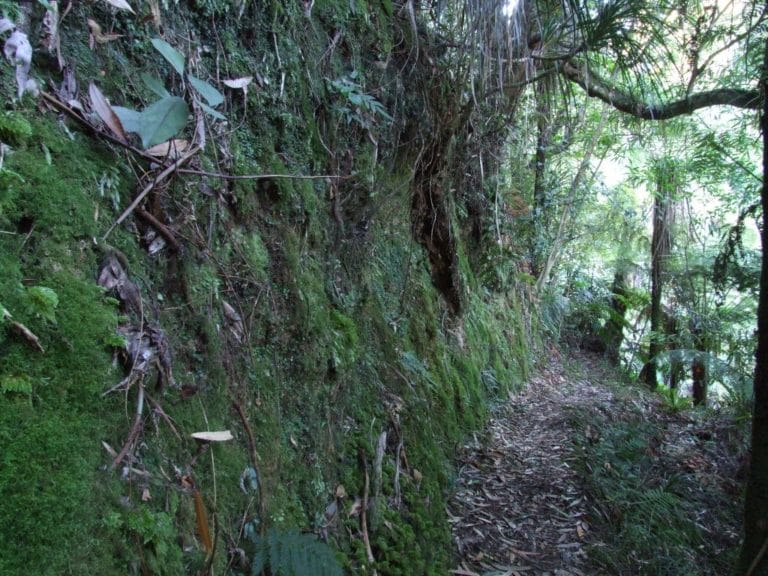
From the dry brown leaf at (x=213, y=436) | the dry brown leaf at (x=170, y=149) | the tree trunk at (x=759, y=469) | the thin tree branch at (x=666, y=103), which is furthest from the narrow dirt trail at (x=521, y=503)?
the thin tree branch at (x=666, y=103)

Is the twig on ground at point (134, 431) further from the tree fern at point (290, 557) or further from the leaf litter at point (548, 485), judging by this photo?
the leaf litter at point (548, 485)

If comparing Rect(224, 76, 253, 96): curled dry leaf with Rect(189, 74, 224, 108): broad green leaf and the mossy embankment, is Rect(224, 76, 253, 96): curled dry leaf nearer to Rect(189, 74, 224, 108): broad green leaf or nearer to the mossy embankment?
the mossy embankment

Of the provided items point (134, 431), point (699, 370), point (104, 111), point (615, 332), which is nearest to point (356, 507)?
point (134, 431)

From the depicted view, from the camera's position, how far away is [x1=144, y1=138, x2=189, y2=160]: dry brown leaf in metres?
1.77

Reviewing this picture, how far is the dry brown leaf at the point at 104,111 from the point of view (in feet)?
5.11

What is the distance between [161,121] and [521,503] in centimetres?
328

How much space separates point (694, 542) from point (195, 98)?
3921mm

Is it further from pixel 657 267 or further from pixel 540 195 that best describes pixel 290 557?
pixel 657 267

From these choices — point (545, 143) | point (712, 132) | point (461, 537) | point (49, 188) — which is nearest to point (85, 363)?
point (49, 188)

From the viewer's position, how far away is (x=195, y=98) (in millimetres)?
1941

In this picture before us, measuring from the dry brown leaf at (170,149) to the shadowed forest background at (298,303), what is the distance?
2 cm

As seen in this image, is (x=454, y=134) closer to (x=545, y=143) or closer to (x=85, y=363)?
(x=85, y=363)

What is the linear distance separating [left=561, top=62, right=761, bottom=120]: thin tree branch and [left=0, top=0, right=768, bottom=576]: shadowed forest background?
0.12 ft

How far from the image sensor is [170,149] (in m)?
1.79
